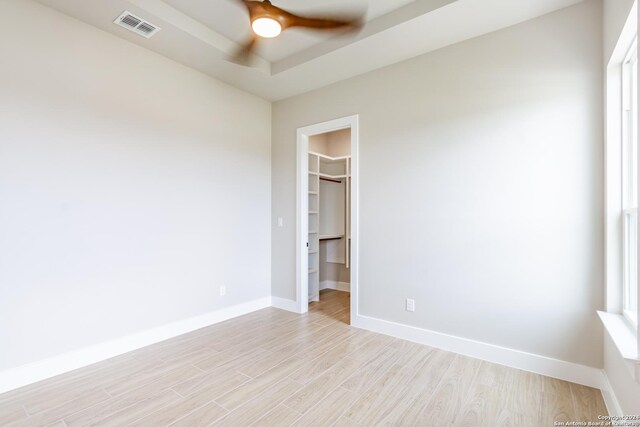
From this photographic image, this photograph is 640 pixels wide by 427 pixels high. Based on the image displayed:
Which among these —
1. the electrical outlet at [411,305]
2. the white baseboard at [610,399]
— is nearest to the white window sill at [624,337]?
the white baseboard at [610,399]

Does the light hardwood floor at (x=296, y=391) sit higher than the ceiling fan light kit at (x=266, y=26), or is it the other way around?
the ceiling fan light kit at (x=266, y=26)

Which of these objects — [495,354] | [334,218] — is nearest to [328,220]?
[334,218]

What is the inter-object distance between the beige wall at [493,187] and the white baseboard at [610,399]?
163 millimetres

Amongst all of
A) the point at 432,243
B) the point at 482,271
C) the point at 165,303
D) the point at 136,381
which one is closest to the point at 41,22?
the point at 165,303

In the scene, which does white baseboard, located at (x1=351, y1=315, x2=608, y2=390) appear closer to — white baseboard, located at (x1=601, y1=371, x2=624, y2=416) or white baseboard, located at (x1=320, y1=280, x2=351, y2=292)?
white baseboard, located at (x1=601, y1=371, x2=624, y2=416)

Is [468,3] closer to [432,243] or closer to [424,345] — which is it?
[432,243]

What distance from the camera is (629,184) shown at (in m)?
2.00

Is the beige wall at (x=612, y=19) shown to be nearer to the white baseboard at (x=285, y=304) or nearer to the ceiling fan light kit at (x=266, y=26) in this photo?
the ceiling fan light kit at (x=266, y=26)

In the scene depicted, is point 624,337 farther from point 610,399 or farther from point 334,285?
point 334,285

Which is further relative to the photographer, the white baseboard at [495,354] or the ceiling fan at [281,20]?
the white baseboard at [495,354]

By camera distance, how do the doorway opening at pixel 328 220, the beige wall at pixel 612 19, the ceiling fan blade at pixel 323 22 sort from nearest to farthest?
the beige wall at pixel 612 19, the ceiling fan blade at pixel 323 22, the doorway opening at pixel 328 220

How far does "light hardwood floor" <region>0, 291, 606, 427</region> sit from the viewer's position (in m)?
Answer: 1.92

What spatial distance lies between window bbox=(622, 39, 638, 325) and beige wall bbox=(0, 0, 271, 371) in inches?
143

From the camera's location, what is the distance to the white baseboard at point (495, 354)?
226cm
